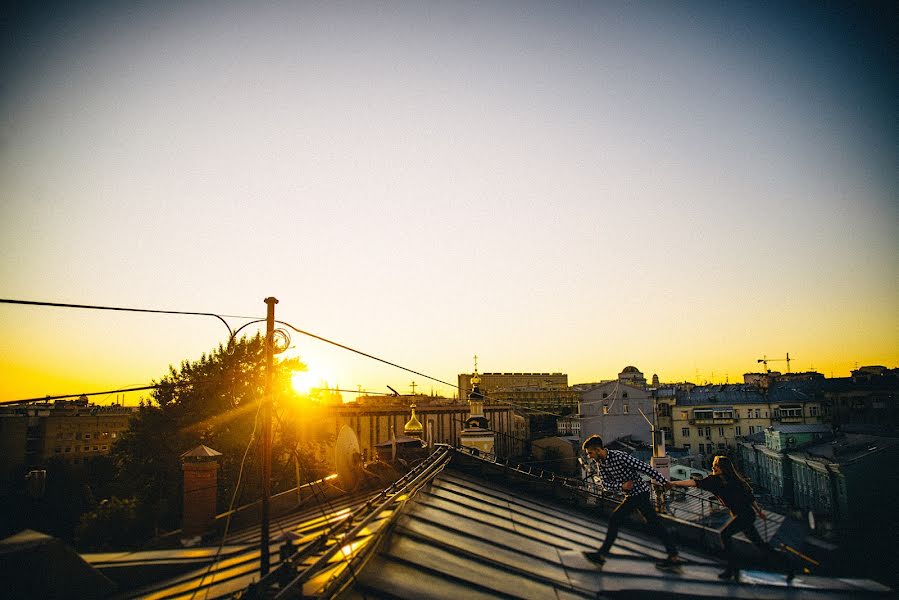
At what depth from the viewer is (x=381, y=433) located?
3688 cm

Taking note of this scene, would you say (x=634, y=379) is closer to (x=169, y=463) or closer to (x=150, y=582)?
(x=169, y=463)

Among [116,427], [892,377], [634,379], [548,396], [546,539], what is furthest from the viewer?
[548,396]

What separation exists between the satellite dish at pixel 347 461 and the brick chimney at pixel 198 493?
323 centimetres

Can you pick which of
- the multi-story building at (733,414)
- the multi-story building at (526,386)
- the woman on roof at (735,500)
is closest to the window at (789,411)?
the multi-story building at (733,414)

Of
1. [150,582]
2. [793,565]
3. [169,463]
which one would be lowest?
[169,463]

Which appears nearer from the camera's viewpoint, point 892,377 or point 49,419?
point 49,419

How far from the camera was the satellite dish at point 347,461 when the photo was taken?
42.1 ft

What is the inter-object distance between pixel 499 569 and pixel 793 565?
163 inches

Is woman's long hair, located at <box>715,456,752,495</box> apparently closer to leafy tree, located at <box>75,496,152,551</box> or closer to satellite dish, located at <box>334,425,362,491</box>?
satellite dish, located at <box>334,425,362,491</box>

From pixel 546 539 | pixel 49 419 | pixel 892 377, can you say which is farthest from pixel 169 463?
pixel 892 377

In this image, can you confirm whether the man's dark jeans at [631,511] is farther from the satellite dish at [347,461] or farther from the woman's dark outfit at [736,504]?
the satellite dish at [347,461]

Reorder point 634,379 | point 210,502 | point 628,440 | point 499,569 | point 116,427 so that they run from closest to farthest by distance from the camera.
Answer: point 499,569
point 210,502
point 628,440
point 116,427
point 634,379

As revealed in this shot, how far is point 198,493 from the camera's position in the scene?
10.6 metres

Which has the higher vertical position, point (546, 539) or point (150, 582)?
point (546, 539)
